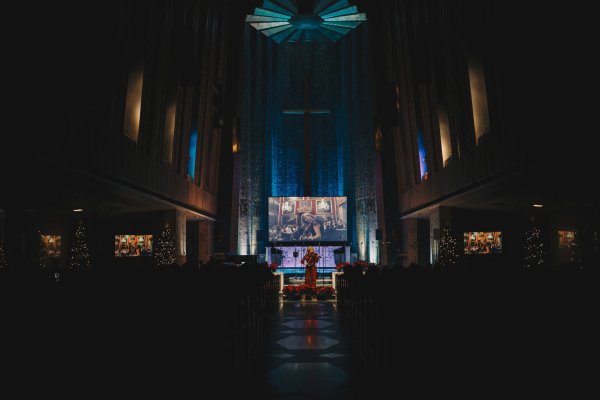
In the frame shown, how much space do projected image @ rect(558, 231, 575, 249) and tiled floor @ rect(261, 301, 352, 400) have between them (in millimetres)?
11516

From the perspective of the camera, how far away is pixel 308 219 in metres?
25.4

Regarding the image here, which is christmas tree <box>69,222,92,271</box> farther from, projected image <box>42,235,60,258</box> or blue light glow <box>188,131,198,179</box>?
blue light glow <box>188,131,198,179</box>

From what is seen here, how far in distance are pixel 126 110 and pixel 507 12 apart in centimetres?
1008

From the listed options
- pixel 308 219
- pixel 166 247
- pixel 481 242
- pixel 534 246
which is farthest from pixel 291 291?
pixel 534 246

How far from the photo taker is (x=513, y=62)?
1148 centimetres

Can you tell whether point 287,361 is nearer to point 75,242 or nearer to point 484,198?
point 484,198

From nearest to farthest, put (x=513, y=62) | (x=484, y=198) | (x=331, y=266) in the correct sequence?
(x=513, y=62) → (x=484, y=198) → (x=331, y=266)

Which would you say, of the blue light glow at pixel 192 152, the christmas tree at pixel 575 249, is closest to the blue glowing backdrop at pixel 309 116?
the blue light glow at pixel 192 152

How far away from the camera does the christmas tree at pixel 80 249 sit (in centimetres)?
2103

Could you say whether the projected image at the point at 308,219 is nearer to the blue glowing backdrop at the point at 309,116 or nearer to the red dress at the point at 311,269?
the blue glowing backdrop at the point at 309,116

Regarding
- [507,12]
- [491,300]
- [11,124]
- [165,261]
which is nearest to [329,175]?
[165,261]

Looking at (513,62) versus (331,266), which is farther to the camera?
(331,266)

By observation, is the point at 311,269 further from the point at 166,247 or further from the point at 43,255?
the point at 43,255

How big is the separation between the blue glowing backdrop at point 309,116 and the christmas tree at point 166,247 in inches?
270
